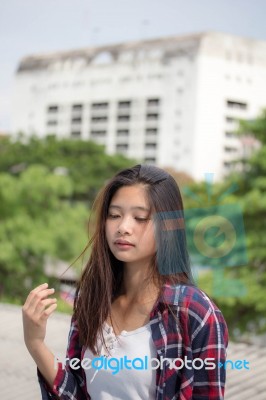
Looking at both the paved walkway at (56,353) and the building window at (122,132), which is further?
the building window at (122,132)

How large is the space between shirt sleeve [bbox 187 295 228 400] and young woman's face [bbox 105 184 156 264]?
0.50ft

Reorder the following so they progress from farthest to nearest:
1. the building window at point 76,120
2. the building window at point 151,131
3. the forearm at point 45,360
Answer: the building window at point 76,120 → the building window at point 151,131 → the forearm at point 45,360

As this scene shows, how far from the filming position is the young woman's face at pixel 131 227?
1238 mm

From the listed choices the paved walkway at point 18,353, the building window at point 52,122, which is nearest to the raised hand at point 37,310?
the paved walkway at point 18,353

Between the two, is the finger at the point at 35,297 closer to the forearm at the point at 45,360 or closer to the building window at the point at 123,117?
the forearm at the point at 45,360

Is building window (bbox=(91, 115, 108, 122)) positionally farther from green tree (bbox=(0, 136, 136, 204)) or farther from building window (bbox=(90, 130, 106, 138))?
green tree (bbox=(0, 136, 136, 204))

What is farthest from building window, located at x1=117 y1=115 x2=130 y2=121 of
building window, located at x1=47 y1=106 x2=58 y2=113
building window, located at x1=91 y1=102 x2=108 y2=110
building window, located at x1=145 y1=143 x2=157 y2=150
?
building window, located at x1=47 y1=106 x2=58 y2=113

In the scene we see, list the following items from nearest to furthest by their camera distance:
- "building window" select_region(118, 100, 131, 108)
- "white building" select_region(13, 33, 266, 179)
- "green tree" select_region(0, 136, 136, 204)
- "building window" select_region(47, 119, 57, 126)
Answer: "green tree" select_region(0, 136, 136, 204)
"white building" select_region(13, 33, 266, 179)
"building window" select_region(118, 100, 131, 108)
"building window" select_region(47, 119, 57, 126)

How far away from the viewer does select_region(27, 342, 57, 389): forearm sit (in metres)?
1.26

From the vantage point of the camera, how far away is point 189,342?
3.87 feet

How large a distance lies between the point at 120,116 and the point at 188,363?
5150 cm

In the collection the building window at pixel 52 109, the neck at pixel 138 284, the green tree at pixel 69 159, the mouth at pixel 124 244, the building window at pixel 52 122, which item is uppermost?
the building window at pixel 52 109

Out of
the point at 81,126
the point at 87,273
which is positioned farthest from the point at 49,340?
the point at 81,126

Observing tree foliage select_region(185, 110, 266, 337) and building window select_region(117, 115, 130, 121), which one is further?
building window select_region(117, 115, 130, 121)
